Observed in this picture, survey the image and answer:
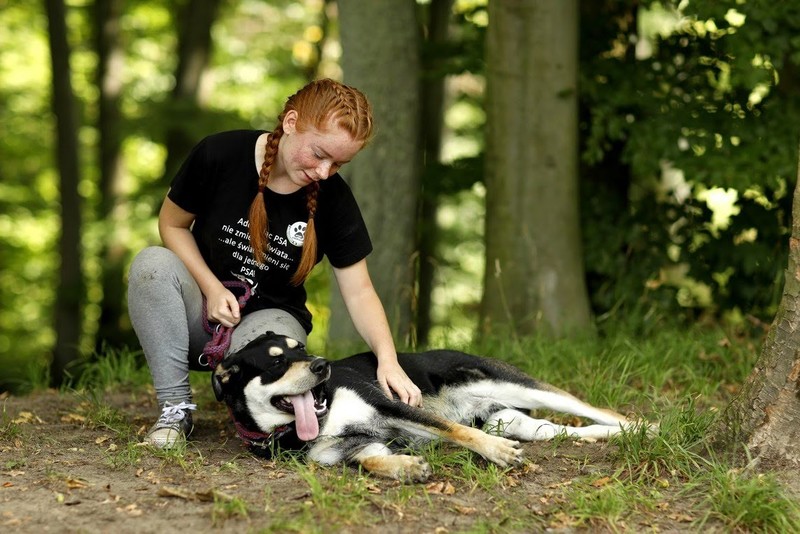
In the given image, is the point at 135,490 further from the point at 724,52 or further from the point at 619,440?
the point at 724,52

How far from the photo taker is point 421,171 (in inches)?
325

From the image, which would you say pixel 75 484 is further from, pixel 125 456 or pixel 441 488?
pixel 441 488

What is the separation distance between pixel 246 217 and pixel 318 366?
35.8 inches

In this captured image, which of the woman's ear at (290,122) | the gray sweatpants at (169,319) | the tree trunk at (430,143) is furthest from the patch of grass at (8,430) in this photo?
the tree trunk at (430,143)

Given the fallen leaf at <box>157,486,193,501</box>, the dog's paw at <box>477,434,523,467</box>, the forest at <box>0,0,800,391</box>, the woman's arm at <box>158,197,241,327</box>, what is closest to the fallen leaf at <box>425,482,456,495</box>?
the dog's paw at <box>477,434,523,467</box>

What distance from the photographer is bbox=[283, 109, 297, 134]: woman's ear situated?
14.5 feet

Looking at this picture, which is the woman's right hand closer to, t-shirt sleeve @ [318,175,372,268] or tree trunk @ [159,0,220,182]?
t-shirt sleeve @ [318,175,372,268]

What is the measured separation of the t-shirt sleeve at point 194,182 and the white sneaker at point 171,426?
3.22 ft

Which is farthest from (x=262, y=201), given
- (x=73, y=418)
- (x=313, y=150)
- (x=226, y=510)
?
(x=73, y=418)

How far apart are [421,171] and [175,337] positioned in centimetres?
400

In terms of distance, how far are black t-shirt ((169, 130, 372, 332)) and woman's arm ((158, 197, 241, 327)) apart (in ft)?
0.19

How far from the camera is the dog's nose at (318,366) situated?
167 inches

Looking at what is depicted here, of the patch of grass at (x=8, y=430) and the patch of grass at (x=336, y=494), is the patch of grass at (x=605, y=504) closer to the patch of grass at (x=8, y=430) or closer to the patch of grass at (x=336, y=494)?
the patch of grass at (x=336, y=494)

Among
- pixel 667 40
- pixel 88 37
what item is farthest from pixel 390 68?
pixel 88 37
